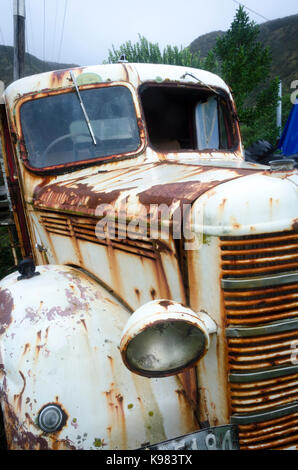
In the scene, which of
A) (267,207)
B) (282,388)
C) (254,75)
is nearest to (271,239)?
(267,207)

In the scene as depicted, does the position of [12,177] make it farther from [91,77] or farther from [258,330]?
[258,330]

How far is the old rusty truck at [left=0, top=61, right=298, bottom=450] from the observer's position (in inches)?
54.6

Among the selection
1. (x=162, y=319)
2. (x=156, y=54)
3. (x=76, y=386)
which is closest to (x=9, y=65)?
(x=156, y=54)

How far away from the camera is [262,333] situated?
1.43 m

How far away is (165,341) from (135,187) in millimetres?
836

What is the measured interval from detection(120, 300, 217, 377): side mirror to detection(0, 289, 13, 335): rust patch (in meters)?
0.76

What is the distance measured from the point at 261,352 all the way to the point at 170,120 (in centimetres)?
315

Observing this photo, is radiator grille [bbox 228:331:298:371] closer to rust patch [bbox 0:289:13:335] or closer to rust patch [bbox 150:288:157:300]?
rust patch [bbox 150:288:157:300]

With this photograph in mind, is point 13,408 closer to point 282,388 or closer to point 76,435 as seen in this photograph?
point 76,435

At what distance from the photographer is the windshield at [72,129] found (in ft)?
9.17

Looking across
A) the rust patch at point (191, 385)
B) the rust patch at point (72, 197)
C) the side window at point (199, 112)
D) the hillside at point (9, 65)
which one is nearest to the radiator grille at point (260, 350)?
the rust patch at point (191, 385)

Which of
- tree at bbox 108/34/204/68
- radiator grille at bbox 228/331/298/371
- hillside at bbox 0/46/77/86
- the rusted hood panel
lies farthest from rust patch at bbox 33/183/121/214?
hillside at bbox 0/46/77/86

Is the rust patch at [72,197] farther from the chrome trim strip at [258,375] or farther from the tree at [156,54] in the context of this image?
the tree at [156,54]

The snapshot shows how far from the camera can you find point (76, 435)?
1590mm
